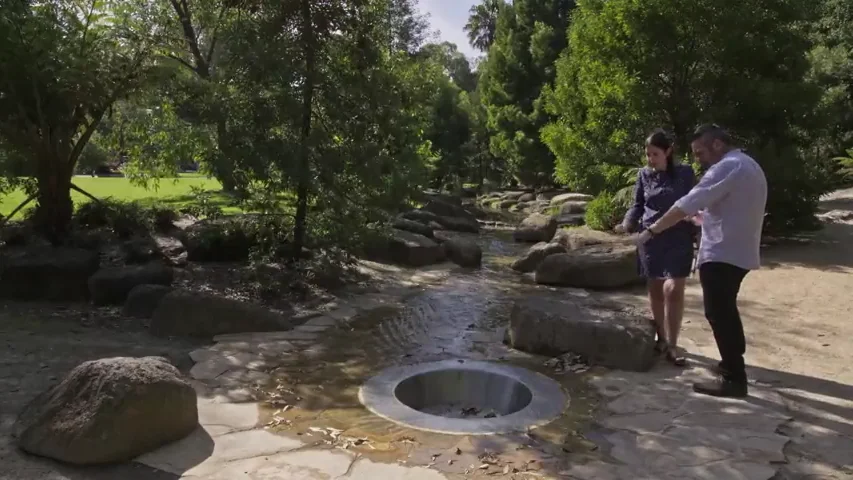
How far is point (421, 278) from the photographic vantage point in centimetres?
1005

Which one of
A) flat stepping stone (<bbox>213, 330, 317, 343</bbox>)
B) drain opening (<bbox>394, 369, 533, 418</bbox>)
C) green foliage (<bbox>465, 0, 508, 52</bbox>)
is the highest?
green foliage (<bbox>465, 0, 508, 52</bbox>)

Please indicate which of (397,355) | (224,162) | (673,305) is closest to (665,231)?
(673,305)

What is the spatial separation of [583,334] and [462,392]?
1.16m

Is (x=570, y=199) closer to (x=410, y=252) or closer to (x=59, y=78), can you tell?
(x=410, y=252)

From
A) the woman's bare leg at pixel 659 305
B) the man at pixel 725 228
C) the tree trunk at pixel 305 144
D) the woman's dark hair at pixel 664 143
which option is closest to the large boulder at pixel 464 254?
the tree trunk at pixel 305 144

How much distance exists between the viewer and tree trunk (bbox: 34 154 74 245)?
9.28 m

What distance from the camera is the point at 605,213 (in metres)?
12.6

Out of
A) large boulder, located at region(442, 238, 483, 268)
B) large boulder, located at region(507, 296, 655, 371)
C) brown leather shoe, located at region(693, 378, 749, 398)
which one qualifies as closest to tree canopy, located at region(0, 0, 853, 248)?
large boulder, located at region(442, 238, 483, 268)

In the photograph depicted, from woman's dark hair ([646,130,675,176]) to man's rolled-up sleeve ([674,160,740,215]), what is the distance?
0.89m

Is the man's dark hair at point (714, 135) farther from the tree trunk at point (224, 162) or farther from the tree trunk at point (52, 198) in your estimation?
the tree trunk at point (52, 198)

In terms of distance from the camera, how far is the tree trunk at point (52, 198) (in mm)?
9281

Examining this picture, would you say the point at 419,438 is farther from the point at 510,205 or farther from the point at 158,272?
the point at 510,205

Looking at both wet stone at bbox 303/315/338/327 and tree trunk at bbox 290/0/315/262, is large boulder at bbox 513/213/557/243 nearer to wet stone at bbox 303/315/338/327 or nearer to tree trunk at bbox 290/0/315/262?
tree trunk at bbox 290/0/315/262

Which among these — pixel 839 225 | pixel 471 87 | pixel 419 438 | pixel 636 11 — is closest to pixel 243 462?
pixel 419 438
